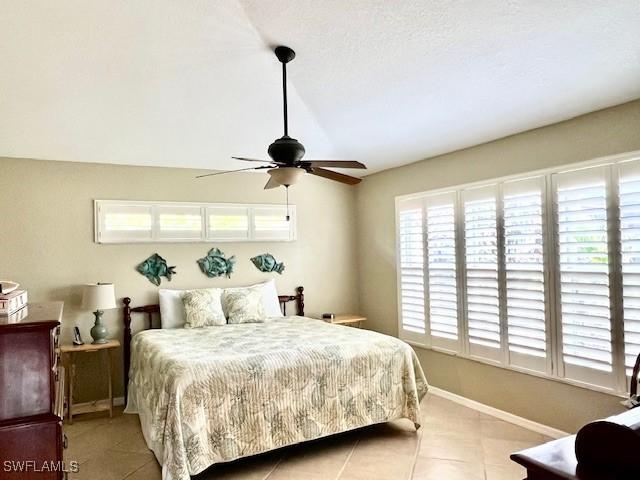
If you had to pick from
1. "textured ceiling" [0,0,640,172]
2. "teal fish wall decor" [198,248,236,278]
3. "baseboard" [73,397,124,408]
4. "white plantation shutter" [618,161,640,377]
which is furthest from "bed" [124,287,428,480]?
"textured ceiling" [0,0,640,172]

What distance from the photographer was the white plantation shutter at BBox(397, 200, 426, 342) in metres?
4.84

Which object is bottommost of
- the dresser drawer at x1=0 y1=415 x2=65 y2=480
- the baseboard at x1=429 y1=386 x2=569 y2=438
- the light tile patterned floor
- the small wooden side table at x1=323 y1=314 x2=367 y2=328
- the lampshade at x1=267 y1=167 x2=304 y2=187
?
the light tile patterned floor

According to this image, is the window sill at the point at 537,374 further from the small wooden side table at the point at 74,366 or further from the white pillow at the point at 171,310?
the small wooden side table at the point at 74,366

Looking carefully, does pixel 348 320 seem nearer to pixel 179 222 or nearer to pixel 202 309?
pixel 202 309

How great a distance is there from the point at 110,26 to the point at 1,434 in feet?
8.36

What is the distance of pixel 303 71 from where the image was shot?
359cm

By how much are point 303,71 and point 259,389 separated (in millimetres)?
2453

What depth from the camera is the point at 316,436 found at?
3238 mm

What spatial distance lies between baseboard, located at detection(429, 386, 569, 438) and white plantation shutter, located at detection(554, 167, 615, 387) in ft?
1.67

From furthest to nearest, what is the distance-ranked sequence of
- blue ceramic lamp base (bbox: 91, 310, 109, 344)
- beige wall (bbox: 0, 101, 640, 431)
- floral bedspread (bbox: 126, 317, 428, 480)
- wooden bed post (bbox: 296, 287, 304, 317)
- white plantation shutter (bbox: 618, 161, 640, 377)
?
wooden bed post (bbox: 296, 287, 304, 317) < blue ceramic lamp base (bbox: 91, 310, 109, 344) < beige wall (bbox: 0, 101, 640, 431) < white plantation shutter (bbox: 618, 161, 640, 377) < floral bedspread (bbox: 126, 317, 428, 480)

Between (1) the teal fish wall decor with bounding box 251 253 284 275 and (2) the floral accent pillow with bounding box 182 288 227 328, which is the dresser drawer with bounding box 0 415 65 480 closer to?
(2) the floral accent pillow with bounding box 182 288 227 328

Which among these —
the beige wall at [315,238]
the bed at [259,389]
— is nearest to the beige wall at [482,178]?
the beige wall at [315,238]

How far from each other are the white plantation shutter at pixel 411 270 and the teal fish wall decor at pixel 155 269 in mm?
2602

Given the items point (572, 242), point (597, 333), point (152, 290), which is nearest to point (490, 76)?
point (572, 242)
